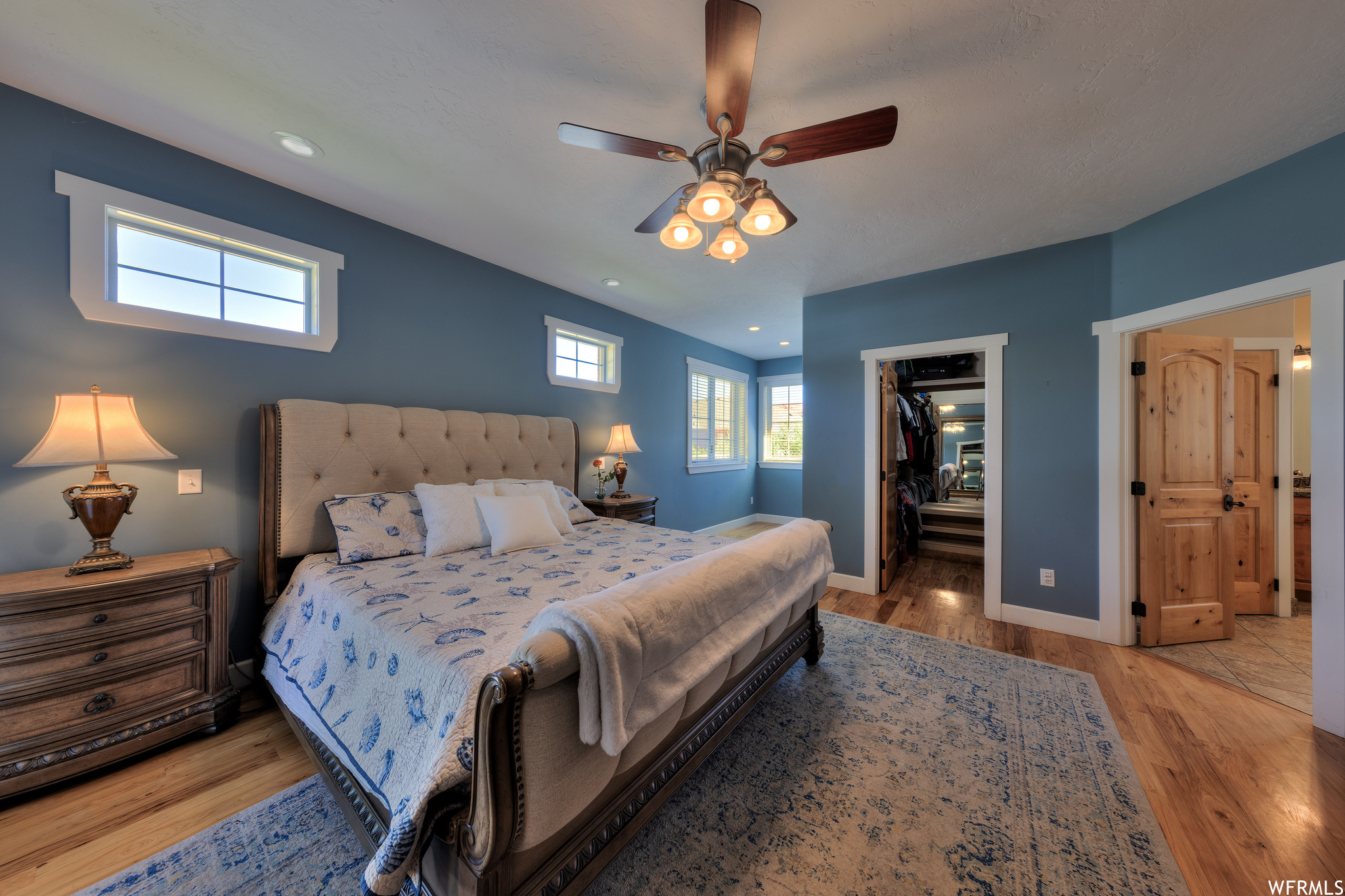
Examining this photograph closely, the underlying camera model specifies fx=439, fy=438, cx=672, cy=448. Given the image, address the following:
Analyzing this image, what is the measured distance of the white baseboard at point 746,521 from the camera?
5.75 m

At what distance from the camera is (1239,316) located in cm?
302

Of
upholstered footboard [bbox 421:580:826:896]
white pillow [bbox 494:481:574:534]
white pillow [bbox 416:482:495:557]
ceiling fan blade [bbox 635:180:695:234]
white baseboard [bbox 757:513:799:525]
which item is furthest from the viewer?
white baseboard [bbox 757:513:799:525]

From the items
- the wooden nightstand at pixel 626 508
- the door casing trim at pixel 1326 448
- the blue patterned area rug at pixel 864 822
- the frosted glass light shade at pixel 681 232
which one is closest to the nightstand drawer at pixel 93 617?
the blue patterned area rug at pixel 864 822

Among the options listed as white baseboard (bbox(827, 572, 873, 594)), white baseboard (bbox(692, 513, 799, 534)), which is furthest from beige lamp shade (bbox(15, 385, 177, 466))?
white baseboard (bbox(692, 513, 799, 534))

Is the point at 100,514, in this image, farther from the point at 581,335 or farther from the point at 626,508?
the point at 581,335

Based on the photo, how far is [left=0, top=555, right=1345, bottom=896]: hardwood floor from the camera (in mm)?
1312

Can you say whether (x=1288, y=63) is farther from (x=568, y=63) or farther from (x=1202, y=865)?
(x=1202, y=865)

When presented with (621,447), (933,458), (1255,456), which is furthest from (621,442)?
(1255,456)

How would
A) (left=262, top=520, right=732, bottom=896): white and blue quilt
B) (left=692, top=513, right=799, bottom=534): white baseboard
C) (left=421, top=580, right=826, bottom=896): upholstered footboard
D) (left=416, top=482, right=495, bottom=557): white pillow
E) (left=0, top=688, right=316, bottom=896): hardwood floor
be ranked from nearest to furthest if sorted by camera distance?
(left=421, top=580, right=826, bottom=896): upholstered footboard → (left=262, top=520, right=732, bottom=896): white and blue quilt → (left=0, top=688, right=316, bottom=896): hardwood floor → (left=416, top=482, right=495, bottom=557): white pillow → (left=692, top=513, right=799, bottom=534): white baseboard

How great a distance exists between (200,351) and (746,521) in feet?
19.0

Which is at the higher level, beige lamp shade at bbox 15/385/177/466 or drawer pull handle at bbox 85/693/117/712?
beige lamp shade at bbox 15/385/177/466

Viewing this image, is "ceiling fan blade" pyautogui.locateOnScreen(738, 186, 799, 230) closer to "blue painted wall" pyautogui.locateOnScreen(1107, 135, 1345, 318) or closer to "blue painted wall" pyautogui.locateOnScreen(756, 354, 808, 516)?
"blue painted wall" pyautogui.locateOnScreen(1107, 135, 1345, 318)

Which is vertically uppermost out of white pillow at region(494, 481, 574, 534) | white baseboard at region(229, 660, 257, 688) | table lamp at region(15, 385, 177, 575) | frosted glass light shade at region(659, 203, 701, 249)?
frosted glass light shade at region(659, 203, 701, 249)

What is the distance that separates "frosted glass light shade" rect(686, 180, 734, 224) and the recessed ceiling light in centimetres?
185
